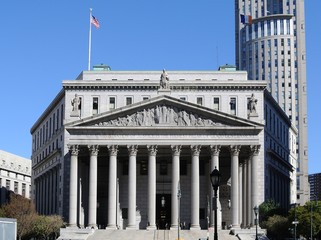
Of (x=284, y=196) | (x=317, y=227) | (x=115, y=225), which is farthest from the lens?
(x=284, y=196)

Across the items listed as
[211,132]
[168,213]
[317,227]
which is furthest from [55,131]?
[317,227]

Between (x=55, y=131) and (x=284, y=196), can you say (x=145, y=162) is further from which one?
(x=284, y=196)

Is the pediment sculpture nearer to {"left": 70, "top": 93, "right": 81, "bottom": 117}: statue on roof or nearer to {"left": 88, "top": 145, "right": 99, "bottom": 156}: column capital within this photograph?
{"left": 88, "top": 145, "right": 99, "bottom": 156}: column capital

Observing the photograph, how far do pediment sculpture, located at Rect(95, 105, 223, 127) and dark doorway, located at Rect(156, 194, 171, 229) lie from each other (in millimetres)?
17359

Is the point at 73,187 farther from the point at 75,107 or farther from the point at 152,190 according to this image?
the point at 75,107

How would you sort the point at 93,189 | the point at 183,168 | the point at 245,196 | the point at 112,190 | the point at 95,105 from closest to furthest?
the point at 112,190 < the point at 93,189 < the point at 245,196 < the point at 183,168 < the point at 95,105

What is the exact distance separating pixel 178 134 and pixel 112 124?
10.6m

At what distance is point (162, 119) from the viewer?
12900cm

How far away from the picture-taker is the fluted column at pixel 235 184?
4966 inches

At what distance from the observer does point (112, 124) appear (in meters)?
129

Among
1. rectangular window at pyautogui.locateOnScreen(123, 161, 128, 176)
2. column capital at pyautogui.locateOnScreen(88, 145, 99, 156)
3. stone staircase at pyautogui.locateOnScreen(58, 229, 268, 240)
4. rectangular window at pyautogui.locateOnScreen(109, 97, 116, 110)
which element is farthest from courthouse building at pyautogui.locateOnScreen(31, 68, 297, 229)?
stone staircase at pyautogui.locateOnScreen(58, 229, 268, 240)

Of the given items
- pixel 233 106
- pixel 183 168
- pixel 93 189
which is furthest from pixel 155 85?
pixel 93 189

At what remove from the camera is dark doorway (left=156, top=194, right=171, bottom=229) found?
141250mm

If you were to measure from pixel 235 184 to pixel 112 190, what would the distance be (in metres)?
19.2
